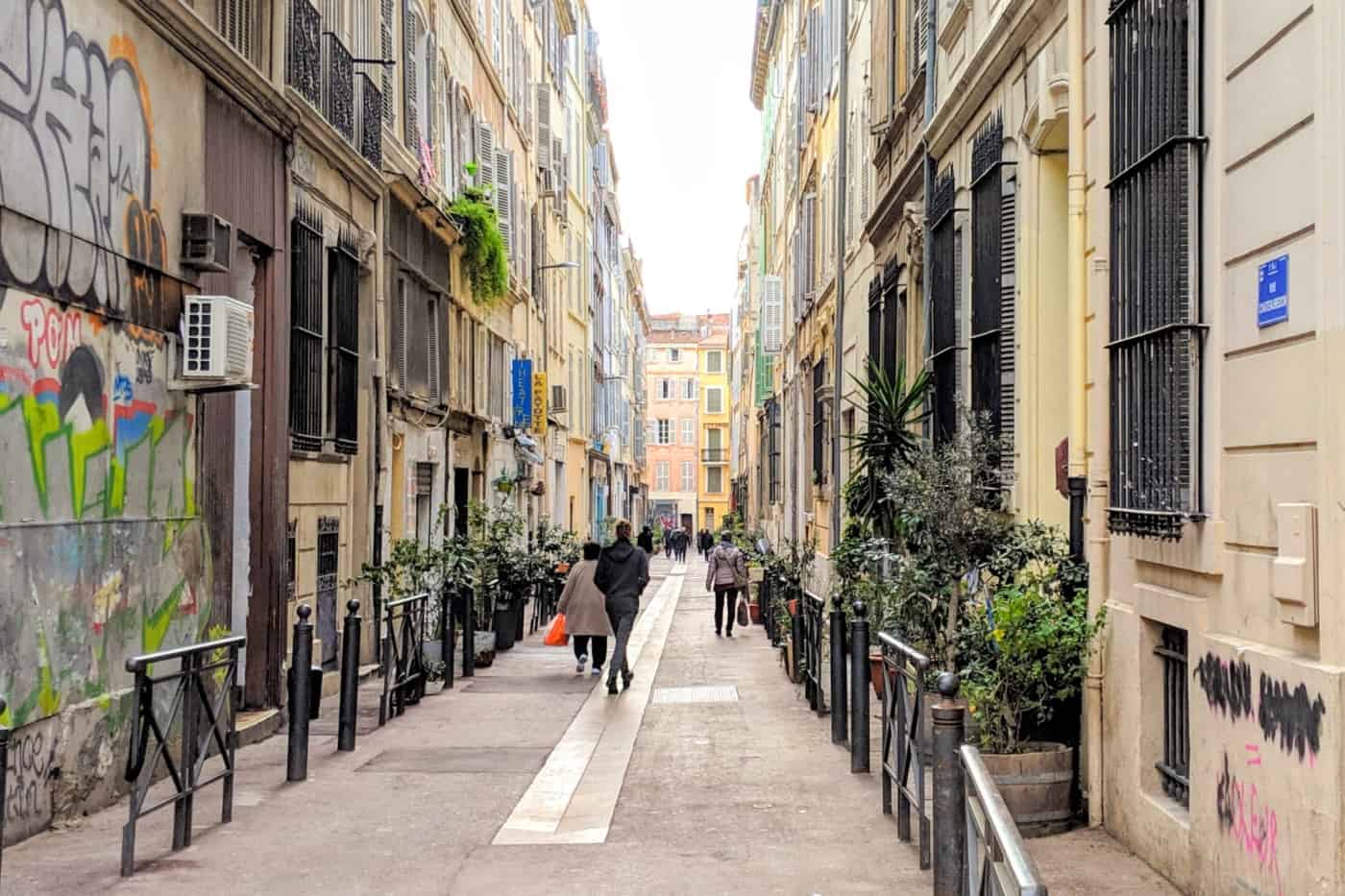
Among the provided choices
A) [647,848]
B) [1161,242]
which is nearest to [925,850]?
[647,848]

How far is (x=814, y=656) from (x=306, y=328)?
5.09m

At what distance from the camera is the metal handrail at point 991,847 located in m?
3.08

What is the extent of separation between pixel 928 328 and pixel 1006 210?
3.07 m

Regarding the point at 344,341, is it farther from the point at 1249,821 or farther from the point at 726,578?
the point at 1249,821

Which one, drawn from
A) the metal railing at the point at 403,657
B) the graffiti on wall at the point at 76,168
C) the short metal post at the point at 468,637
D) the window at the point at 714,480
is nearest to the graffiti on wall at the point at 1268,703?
the graffiti on wall at the point at 76,168

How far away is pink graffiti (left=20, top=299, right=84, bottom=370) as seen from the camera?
7.71 metres

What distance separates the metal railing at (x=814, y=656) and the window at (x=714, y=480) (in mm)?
83257

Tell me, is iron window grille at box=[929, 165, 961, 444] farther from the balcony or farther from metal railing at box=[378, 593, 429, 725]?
the balcony

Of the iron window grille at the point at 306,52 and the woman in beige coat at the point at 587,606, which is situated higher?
the iron window grille at the point at 306,52

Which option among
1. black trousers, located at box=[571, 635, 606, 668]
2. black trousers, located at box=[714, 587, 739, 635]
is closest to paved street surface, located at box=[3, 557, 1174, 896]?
black trousers, located at box=[571, 635, 606, 668]

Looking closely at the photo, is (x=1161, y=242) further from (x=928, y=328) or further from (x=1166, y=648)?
(x=928, y=328)

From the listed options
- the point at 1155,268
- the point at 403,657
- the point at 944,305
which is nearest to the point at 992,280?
the point at 944,305

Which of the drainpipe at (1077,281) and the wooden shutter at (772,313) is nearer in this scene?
the drainpipe at (1077,281)

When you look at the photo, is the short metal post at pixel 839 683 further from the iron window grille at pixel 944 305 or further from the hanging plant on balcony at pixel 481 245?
the hanging plant on balcony at pixel 481 245
